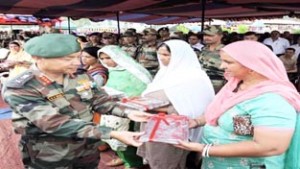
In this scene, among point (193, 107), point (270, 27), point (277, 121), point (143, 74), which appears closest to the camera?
point (277, 121)

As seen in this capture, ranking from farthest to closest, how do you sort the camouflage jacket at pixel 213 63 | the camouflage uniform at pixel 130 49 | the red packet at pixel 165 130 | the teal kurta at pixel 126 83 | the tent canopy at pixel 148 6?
the camouflage uniform at pixel 130 49 < the tent canopy at pixel 148 6 < the camouflage jacket at pixel 213 63 < the teal kurta at pixel 126 83 < the red packet at pixel 165 130

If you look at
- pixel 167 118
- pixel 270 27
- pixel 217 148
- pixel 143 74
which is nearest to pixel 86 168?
pixel 167 118

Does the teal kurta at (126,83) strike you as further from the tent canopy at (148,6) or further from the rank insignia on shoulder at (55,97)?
the tent canopy at (148,6)

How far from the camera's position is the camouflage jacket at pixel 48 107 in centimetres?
169

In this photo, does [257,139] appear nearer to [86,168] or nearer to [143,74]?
[86,168]

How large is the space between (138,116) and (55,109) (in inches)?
21.9

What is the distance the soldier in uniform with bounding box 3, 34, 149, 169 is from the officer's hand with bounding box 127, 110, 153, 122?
255 millimetres

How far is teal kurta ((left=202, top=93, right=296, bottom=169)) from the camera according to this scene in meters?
1.68

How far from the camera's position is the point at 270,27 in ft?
72.1

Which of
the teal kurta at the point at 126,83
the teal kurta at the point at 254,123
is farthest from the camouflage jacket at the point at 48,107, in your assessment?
the teal kurta at the point at 126,83

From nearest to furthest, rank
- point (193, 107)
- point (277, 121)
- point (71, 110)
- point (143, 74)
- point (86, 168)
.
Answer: point (277, 121), point (71, 110), point (86, 168), point (193, 107), point (143, 74)

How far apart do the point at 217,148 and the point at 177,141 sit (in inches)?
8.4

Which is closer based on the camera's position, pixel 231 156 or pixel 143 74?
pixel 231 156

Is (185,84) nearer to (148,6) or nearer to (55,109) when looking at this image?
(55,109)
